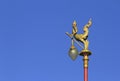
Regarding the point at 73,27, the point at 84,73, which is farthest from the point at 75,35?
the point at 84,73

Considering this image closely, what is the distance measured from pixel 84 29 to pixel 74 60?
176 centimetres

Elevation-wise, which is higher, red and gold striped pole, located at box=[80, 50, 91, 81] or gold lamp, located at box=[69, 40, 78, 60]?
gold lamp, located at box=[69, 40, 78, 60]

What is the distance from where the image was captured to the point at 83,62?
32031 mm

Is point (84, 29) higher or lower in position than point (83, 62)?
higher

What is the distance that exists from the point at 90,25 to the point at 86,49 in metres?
2.01

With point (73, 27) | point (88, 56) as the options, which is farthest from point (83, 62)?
point (73, 27)

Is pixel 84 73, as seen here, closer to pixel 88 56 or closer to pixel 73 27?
pixel 88 56

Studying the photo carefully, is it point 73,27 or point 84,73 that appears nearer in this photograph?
point 84,73

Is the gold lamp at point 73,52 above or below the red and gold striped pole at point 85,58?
above

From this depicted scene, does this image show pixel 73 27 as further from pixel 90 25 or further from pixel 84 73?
pixel 84 73

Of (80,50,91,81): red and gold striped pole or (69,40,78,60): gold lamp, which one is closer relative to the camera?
(80,50,91,81): red and gold striped pole

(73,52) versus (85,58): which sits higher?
(73,52)

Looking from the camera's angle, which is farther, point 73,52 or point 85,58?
point 73,52

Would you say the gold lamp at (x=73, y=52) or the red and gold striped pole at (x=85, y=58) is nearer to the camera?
the red and gold striped pole at (x=85, y=58)
